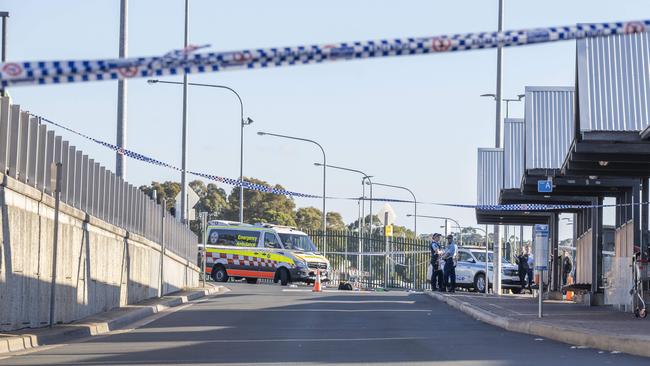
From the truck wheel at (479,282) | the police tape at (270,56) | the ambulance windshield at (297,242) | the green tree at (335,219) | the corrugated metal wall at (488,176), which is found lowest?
the truck wheel at (479,282)

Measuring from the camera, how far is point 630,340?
1530 centimetres

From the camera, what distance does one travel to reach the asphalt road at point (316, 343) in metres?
13.5

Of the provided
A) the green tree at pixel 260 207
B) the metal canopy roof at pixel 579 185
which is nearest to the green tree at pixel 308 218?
the green tree at pixel 260 207

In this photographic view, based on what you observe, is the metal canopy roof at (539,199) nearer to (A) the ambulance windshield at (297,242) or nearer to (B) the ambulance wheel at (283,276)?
(B) the ambulance wheel at (283,276)

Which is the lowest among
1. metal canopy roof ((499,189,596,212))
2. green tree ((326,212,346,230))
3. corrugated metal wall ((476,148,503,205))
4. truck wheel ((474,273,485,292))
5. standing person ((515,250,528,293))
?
truck wheel ((474,273,485,292))

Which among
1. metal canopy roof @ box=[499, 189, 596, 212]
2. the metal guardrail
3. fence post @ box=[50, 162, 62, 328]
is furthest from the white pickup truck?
fence post @ box=[50, 162, 62, 328]

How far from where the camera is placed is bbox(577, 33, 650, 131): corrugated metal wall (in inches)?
920

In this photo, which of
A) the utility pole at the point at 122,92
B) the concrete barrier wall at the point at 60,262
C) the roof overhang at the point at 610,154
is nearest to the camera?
the concrete barrier wall at the point at 60,262

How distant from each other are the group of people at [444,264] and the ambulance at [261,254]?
9810mm

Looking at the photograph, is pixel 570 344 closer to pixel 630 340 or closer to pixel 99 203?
pixel 630 340

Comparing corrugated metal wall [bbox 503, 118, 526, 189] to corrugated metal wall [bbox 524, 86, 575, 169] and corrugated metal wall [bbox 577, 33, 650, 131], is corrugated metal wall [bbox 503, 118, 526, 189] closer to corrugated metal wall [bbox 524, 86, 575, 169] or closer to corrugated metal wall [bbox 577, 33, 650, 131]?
corrugated metal wall [bbox 524, 86, 575, 169]

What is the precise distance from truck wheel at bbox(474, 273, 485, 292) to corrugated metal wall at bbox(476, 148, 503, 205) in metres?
4.13

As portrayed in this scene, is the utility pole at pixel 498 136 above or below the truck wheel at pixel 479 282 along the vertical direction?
above

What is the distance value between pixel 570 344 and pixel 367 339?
2.63 m
